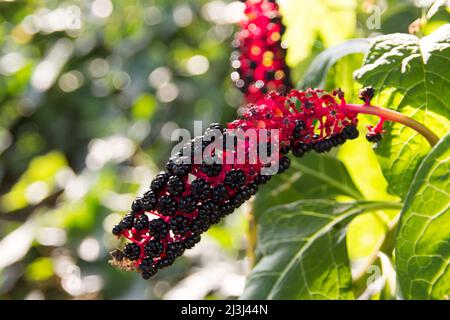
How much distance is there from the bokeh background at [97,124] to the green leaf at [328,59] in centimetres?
122

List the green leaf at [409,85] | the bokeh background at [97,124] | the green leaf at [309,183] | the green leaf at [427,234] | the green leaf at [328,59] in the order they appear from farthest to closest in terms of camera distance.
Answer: the bokeh background at [97,124] → the green leaf at [309,183] → the green leaf at [328,59] → the green leaf at [409,85] → the green leaf at [427,234]

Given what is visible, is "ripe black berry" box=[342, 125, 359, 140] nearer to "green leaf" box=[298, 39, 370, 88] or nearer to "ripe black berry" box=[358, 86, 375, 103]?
"ripe black berry" box=[358, 86, 375, 103]

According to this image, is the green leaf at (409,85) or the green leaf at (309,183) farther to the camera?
the green leaf at (309,183)

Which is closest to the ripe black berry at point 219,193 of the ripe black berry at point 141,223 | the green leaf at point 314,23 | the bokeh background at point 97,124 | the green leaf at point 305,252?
Answer: the ripe black berry at point 141,223

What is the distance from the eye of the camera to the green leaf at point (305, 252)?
57.0 inches

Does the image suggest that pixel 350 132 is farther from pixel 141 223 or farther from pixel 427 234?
pixel 141 223

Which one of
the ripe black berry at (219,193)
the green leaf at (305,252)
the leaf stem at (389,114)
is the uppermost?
the leaf stem at (389,114)

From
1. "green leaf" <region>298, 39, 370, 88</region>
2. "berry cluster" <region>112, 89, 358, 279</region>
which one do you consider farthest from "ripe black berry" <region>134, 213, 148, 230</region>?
"green leaf" <region>298, 39, 370, 88</region>

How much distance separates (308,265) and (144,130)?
95.9 inches

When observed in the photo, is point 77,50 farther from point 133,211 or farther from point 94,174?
point 133,211

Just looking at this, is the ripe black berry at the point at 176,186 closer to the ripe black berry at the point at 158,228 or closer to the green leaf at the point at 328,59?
the ripe black berry at the point at 158,228

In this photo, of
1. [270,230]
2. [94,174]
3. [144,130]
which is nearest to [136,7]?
[144,130]

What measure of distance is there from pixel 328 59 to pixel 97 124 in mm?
2747
